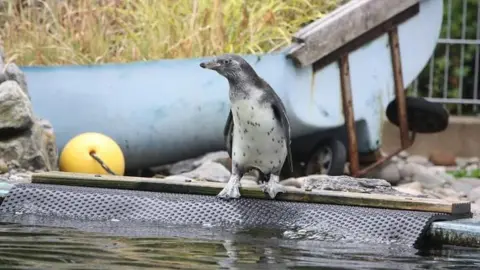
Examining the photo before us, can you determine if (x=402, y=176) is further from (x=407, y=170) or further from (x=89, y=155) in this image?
(x=89, y=155)

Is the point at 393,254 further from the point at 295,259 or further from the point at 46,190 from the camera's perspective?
the point at 46,190

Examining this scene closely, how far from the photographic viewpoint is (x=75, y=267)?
157 inches

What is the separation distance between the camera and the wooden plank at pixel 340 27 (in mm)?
8023

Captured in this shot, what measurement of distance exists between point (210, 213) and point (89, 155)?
2185 millimetres

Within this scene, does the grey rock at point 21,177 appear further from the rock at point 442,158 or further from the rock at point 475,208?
the rock at point 442,158

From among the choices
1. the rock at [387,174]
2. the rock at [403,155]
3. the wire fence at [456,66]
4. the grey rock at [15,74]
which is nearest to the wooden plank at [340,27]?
the rock at [387,174]

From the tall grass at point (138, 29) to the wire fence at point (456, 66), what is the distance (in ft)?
9.97

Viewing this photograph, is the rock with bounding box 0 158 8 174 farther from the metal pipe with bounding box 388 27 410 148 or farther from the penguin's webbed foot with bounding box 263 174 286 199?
the metal pipe with bounding box 388 27 410 148

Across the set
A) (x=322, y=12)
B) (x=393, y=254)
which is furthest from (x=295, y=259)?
(x=322, y=12)

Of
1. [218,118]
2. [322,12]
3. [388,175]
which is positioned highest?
[322,12]

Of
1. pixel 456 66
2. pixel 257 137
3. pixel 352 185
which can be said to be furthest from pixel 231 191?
pixel 456 66

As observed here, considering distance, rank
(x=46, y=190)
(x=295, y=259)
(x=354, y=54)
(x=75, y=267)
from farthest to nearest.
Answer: (x=354, y=54) < (x=46, y=190) < (x=295, y=259) < (x=75, y=267)

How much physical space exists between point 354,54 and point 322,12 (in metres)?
0.70

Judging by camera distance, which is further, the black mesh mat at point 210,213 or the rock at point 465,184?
the rock at point 465,184
